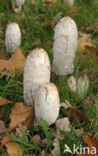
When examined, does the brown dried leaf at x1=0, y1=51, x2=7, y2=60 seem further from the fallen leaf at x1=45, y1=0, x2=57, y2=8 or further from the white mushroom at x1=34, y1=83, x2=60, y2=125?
the fallen leaf at x1=45, y1=0, x2=57, y2=8

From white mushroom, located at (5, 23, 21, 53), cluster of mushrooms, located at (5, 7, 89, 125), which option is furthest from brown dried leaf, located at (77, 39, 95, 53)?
white mushroom, located at (5, 23, 21, 53)

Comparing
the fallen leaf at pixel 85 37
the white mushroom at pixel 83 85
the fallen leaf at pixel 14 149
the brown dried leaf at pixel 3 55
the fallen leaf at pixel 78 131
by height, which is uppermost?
the fallen leaf at pixel 85 37

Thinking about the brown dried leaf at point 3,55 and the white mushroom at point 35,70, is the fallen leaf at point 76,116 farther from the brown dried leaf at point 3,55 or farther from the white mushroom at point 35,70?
the brown dried leaf at point 3,55

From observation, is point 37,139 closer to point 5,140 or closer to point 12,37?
point 5,140

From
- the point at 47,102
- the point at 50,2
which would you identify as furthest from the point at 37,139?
the point at 50,2

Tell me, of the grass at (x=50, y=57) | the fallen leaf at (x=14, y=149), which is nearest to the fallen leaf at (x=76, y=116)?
the grass at (x=50, y=57)

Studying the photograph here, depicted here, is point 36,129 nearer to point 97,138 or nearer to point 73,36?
point 97,138
